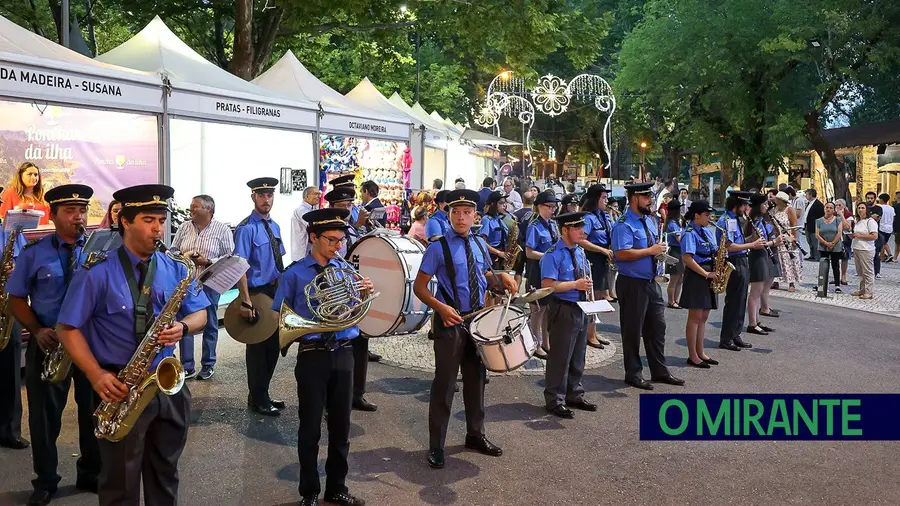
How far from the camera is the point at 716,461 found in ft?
21.1

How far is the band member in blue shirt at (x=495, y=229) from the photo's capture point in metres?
11.1

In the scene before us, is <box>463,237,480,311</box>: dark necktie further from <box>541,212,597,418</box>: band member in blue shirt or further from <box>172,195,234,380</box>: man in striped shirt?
<box>172,195,234,380</box>: man in striped shirt

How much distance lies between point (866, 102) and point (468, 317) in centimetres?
3185

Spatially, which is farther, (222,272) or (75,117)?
(75,117)

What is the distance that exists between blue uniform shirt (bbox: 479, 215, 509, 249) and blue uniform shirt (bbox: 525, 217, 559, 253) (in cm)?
111

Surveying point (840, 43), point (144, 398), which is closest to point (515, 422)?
point (144, 398)

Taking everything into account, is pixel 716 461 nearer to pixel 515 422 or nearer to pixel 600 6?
pixel 515 422

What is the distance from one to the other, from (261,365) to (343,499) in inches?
91.1

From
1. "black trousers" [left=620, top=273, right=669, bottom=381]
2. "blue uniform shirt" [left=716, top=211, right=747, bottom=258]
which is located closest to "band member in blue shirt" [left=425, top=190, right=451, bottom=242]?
"black trousers" [left=620, top=273, right=669, bottom=381]

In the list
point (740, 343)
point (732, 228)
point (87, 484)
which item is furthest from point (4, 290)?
point (740, 343)

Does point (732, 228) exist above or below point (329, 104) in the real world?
below

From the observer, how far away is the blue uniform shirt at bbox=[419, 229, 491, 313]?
6266mm

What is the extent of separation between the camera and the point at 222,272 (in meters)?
4.07

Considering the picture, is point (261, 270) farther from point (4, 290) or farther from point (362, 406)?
point (4, 290)
